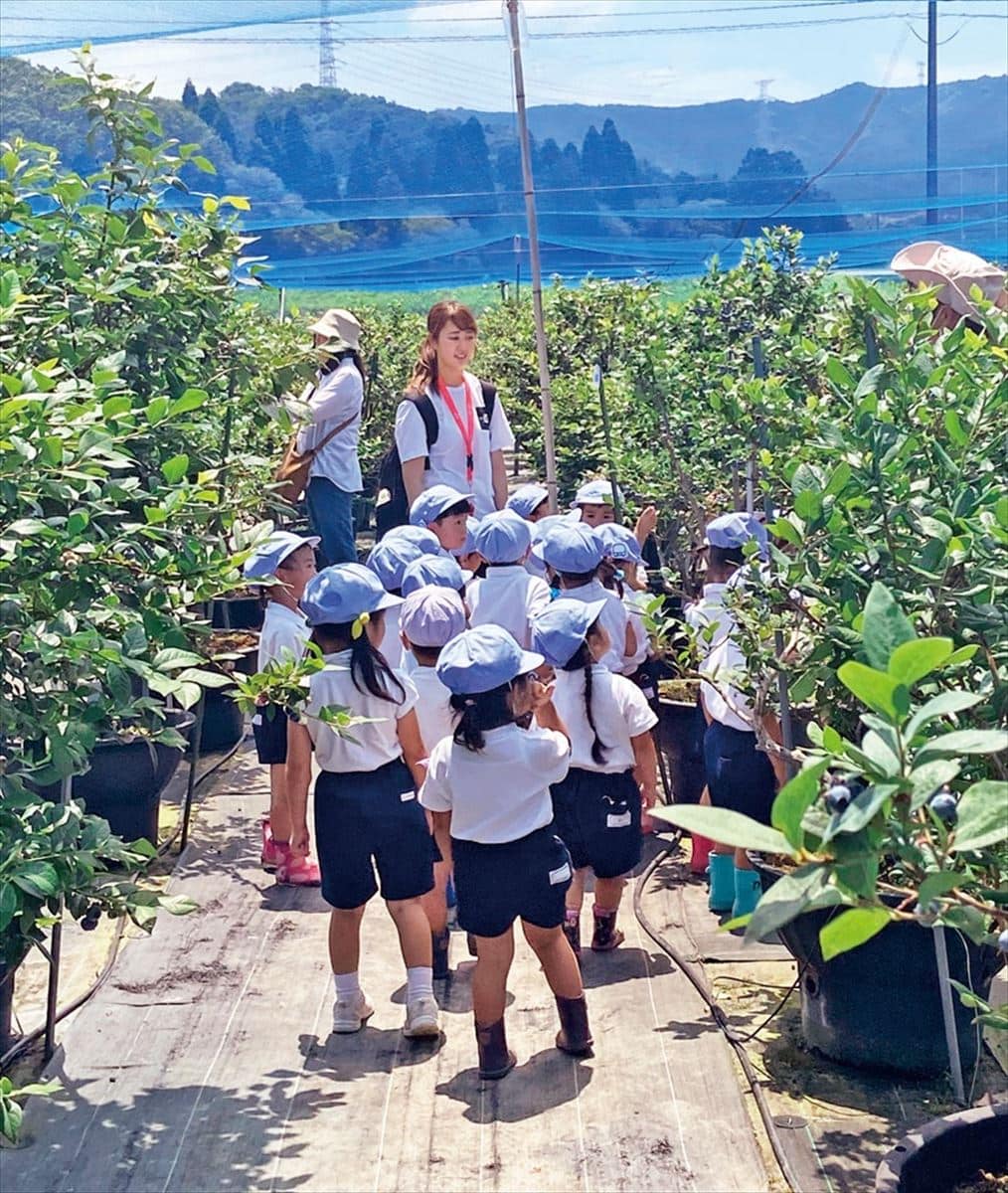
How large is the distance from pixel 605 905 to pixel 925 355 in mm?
2138

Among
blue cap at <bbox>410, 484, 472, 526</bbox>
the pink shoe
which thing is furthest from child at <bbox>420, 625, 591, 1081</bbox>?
blue cap at <bbox>410, 484, 472, 526</bbox>

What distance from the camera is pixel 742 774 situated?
198 inches

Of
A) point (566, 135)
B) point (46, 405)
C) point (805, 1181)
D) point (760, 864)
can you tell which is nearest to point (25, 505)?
point (46, 405)

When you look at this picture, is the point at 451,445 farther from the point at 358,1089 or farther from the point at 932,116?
the point at 932,116

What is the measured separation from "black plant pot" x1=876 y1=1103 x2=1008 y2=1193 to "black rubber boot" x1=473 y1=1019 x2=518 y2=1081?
1.66m

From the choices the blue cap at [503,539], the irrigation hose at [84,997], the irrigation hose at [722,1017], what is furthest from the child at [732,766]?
the irrigation hose at [84,997]

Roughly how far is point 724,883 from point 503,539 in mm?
1380

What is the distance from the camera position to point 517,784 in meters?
4.22

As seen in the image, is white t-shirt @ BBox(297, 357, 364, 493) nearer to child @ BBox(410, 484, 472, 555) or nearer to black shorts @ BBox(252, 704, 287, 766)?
child @ BBox(410, 484, 472, 555)

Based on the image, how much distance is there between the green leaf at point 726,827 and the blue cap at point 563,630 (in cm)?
331

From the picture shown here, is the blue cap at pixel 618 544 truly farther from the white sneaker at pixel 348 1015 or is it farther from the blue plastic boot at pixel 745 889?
the white sneaker at pixel 348 1015

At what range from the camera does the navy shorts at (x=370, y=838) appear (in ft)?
14.9

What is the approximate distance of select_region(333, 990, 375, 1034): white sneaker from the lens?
15.0 feet

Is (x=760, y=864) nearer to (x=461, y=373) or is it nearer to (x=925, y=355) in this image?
(x=925, y=355)
